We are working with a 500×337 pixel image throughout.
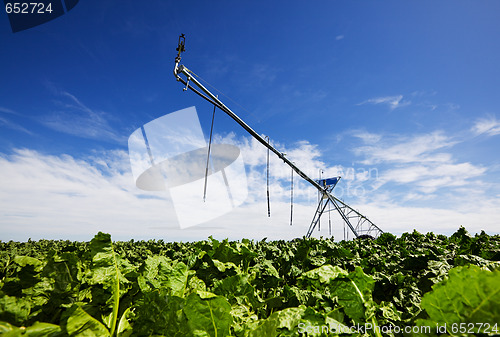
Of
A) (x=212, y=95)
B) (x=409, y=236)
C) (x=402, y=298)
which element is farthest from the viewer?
(x=212, y=95)

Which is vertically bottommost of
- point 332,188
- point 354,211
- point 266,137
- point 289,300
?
point 289,300

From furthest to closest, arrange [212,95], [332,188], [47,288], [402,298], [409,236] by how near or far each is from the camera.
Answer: [332,188]
[212,95]
[409,236]
[402,298]
[47,288]

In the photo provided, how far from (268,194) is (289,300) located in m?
12.9

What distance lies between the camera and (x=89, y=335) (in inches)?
40.4

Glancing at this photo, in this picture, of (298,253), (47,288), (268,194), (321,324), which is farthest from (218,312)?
(268,194)

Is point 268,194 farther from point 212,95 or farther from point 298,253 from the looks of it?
point 298,253

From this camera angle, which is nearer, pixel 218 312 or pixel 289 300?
pixel 218 312

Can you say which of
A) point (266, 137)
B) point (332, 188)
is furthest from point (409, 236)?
point (332, 188)

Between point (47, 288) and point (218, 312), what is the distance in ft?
3.33

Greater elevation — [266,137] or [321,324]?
[266,137]

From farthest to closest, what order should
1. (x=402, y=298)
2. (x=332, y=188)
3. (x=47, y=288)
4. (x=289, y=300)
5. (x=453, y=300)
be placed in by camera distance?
(x=332, y=188) < (x=289, y=300) < (x=402, y=298) < (x=47, y=288) < (x=453, y=300)

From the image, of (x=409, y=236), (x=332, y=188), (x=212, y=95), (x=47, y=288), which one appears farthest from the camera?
(x=332, y=188)

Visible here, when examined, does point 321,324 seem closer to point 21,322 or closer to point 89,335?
point 89,335

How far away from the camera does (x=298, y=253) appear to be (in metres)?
3.20
